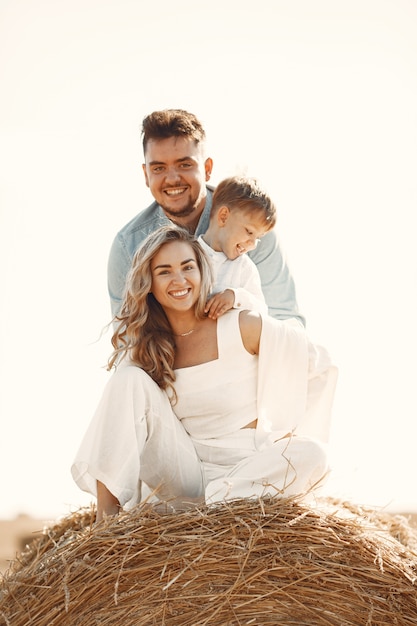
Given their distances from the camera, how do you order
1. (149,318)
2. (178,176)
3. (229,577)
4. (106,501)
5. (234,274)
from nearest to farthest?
(229,577) < (106,501) < (149,318) < (234,274) < (178,176)

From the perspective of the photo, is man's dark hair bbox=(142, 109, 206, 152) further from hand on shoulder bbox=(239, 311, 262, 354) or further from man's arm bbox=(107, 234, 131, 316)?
hand on shoulder bbox=(239, 311, 262, 354)

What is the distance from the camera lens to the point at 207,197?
4652 millimetres

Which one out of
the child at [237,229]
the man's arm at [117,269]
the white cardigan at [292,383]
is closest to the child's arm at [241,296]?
the child at [237,229]

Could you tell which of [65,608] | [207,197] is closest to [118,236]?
[207,197]

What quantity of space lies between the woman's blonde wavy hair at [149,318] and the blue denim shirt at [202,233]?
2.70 ft

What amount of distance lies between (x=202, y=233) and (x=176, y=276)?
93 cm

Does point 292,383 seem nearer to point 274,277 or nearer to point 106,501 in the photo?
point 106,501

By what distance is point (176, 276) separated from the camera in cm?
361

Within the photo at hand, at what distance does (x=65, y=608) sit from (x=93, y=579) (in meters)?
0.13

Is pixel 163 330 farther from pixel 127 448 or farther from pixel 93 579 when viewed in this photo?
pixel 93 579

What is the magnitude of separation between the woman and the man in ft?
2.83

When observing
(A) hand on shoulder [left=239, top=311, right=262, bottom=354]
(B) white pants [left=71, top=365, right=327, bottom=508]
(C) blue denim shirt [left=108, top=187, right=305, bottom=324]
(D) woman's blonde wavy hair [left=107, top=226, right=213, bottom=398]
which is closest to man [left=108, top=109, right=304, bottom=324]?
(C) blue denim shirt [left=108, top=187, right=305, bottom=324]

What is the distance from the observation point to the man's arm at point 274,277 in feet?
15.2

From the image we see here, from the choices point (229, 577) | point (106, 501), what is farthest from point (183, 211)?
point (229, 577)
